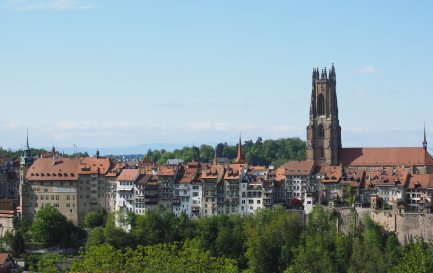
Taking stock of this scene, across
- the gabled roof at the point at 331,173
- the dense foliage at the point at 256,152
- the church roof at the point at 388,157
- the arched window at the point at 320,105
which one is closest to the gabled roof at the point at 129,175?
the gabled roof at the point at 331,173

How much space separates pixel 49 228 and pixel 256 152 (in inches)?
3358

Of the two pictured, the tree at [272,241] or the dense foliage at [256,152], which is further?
the dense foliage at [256,152]

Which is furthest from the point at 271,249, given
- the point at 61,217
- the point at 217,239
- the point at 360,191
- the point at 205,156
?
the point at 205,156

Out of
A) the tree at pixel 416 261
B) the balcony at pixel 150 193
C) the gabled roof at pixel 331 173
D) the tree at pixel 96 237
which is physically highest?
the gabled roof at pixel 331 173

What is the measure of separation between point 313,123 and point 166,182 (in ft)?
81.6

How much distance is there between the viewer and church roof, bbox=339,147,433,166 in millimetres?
117750

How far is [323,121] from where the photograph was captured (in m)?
125

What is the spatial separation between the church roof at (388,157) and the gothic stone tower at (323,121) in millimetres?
2490

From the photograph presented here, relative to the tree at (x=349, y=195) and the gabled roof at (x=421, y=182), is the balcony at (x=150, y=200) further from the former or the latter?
the gabled roof at (x=421, y=182)

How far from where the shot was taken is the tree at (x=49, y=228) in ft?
342

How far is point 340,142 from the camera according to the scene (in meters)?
125

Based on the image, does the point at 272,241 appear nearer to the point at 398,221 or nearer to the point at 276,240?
the point at 276,240

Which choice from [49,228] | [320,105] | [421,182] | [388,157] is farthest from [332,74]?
[49,228]

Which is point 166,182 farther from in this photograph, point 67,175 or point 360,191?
point 360,191
